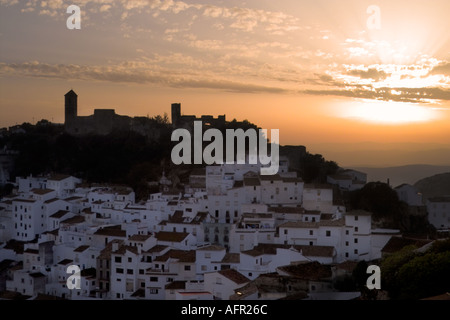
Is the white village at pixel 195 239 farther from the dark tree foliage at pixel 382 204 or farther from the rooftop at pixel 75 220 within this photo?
the dark tree foliage at pixel 382 204

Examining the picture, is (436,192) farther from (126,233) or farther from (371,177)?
(126,233)

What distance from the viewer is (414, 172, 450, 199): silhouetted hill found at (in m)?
24.1

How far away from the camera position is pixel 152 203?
730 inches

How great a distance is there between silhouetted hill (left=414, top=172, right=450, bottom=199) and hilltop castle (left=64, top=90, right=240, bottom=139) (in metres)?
8.88

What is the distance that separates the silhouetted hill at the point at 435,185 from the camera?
24094mm

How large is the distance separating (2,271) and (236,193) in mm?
8147

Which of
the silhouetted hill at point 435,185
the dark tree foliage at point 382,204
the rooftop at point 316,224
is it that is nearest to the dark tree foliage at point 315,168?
the dark tree foliage at point 382,204

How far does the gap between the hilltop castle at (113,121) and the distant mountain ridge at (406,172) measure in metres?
7.02

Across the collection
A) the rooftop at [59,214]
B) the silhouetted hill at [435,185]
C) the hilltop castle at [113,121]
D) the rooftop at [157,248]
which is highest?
the hilltop castle at [113,121]

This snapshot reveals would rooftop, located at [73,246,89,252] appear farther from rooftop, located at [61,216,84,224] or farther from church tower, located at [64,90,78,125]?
church tower, located at [64,90,78,125]

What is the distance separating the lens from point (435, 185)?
971 inches
